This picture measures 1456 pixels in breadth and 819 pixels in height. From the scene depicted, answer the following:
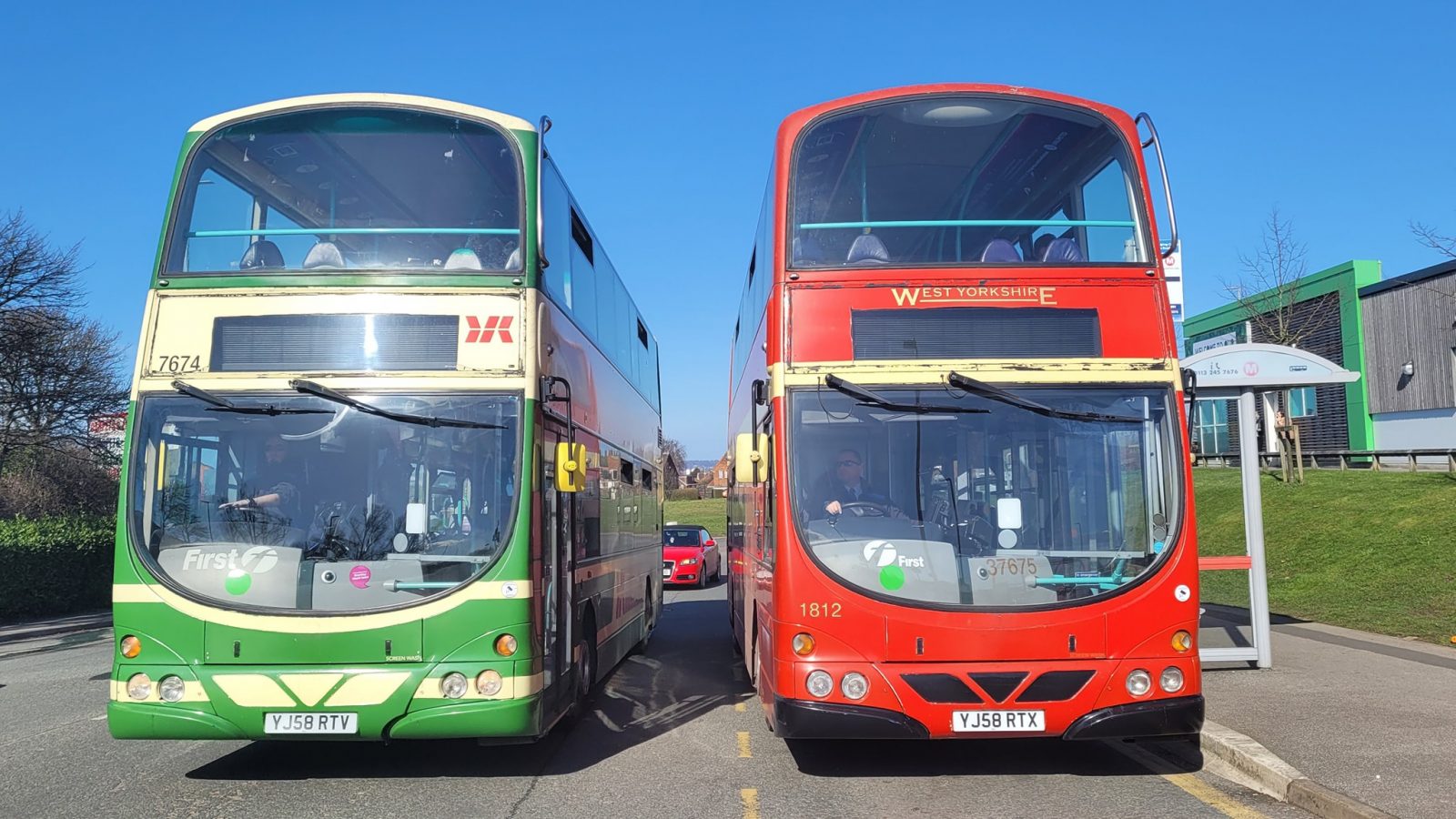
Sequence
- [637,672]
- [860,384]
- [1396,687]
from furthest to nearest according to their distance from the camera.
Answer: [637,672], [1396,687], [860,384]

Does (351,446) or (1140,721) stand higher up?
(351,446)

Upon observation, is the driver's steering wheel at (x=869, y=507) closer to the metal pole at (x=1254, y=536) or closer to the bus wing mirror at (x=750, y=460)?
the bus wing mirror at (x=750, y=460)

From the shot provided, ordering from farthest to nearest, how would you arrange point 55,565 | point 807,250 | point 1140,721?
point 55,565 < point 807,250 < point 1140,721

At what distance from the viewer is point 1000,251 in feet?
23.9

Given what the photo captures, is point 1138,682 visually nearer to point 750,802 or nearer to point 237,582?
point 750,802

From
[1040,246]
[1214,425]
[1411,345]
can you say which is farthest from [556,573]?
[1214,425]

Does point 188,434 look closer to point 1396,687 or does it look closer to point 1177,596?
point 1177,596

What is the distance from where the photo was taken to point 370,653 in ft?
21.3

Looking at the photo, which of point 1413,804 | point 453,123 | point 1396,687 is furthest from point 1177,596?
point 453,123

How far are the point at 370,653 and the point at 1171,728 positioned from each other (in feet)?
15.5

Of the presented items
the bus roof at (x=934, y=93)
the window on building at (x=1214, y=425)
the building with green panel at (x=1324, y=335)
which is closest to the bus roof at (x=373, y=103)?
the bus roof at (x=934, y=93)

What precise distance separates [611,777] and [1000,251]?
14.3 ft

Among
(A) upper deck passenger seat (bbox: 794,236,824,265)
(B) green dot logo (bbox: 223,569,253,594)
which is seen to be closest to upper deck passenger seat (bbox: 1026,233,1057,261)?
(A) upper deck passenger seat (bbox: 794,236,824,265)

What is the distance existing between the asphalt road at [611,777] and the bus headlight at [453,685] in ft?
2.10
